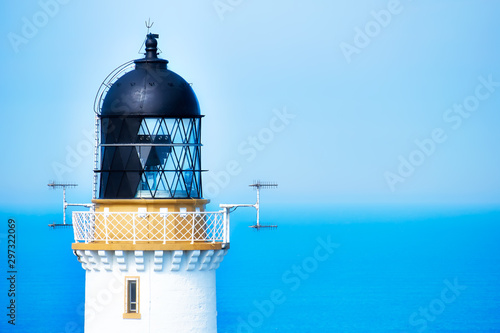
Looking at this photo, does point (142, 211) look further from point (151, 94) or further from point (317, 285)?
point (317, 285)

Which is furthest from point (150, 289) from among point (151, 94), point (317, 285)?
point (317, 285)

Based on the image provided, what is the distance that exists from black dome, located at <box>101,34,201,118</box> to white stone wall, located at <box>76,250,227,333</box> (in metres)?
2.19

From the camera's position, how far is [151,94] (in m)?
17.8

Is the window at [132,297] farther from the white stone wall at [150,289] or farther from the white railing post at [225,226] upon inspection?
the white railing post at [225,226]

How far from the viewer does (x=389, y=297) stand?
278ft

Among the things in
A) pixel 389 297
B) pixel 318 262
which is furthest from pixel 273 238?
pixel 389 297

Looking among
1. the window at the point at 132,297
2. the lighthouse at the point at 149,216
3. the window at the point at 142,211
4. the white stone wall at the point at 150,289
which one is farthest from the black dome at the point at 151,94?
the window at the point at 132,297

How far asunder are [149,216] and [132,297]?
52.9 inches

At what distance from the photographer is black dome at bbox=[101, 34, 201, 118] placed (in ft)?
58.4

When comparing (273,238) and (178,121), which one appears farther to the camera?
(273,238)

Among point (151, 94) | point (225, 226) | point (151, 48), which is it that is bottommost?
point (225, 226)

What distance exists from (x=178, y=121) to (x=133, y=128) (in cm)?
70

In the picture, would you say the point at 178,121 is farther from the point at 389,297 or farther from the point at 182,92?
the point at 389,297

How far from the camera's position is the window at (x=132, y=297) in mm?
18219
